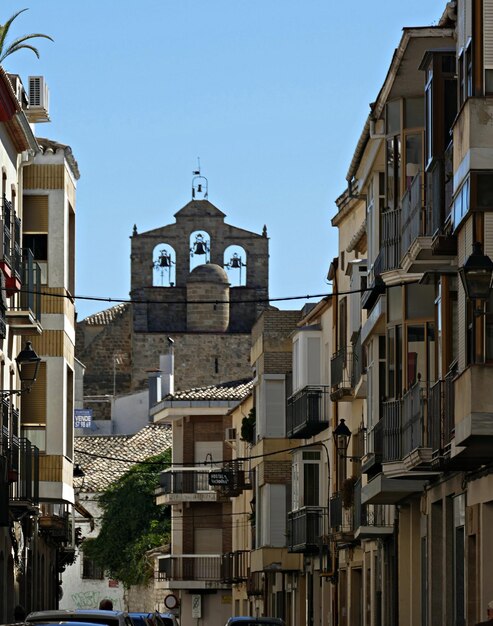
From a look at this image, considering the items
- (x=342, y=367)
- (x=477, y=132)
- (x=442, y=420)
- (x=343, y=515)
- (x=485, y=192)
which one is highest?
(x=477, y=132)

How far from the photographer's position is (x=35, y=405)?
4234 cm

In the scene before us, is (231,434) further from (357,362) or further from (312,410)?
(357,362)

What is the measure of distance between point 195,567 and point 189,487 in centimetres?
320

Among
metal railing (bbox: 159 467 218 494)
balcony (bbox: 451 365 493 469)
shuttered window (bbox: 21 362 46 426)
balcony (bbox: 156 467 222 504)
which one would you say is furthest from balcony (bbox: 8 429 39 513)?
metal railing (bbox: 159 467 218 494)

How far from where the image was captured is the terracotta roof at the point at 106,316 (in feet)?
535

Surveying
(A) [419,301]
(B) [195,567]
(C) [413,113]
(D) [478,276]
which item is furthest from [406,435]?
(B) [195,567]

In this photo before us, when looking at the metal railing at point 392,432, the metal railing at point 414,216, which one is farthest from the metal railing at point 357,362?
the metal railing at point 414,216

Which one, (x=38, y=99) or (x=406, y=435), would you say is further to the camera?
(x=38, y=99)

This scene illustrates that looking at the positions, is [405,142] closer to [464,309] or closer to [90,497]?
[464,309]

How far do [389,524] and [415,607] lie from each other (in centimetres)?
318

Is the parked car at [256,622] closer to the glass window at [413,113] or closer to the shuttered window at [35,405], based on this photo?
the shuttered window at [35,405]

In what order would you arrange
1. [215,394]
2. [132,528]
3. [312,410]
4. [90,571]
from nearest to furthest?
[312,410] < [215,394] < [132,528] < [90,571]

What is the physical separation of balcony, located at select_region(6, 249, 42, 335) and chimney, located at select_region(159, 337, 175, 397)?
227ft

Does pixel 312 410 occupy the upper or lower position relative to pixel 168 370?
lower
